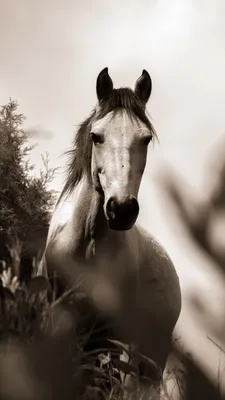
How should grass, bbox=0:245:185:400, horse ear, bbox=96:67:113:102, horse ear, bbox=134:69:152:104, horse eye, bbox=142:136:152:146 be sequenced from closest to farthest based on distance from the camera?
grass, bbox=0:245:185:400, horse eye, bbox=142:136:152:146, horse ear, bbox=96:67:113:102, horse ear, bbox=134:69:152:104

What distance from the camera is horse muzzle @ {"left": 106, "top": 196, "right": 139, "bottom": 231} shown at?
6.72ft

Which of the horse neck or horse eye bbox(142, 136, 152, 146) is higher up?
horse eye bbox(142, 136, 152, 146)

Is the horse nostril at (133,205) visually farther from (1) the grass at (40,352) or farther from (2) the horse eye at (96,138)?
(1) the grass at (40,352)

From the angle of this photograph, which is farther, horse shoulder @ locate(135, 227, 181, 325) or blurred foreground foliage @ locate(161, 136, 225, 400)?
horse shoulder @ locate(135, 227, 181, 325)

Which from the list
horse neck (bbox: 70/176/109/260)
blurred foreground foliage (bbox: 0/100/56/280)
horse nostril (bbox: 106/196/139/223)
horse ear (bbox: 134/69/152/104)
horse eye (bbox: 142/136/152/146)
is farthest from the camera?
blurred foreground foliage (bbox: 0/100/56/280)

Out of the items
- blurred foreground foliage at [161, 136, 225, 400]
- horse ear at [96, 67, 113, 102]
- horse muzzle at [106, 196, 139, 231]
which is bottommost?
blurred foreground foliage at [161, 136, 225, 400]

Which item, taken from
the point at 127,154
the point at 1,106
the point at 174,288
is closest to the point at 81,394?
the point at 127,154

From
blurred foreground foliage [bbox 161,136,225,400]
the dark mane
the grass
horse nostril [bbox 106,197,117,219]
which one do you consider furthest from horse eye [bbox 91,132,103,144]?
blurred foreground foliage [bbox 161,136,225,400]

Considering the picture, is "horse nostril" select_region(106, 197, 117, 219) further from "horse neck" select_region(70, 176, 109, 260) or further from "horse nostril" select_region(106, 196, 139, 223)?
"horse neck" select_region(70, 176, 109, 260)

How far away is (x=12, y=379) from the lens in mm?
813

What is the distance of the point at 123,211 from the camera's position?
2.05 m

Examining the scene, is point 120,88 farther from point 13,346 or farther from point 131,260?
point 13,346

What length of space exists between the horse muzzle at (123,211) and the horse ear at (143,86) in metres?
0.80

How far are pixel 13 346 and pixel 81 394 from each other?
0.56ft
